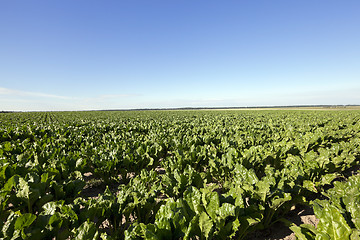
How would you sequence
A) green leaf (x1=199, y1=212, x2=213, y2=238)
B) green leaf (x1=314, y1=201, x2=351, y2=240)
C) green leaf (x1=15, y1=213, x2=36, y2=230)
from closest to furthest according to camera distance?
green leaf (x1=314, y1=201, x2=351, y2=240) < green leaf (x1=15, y1=213, x2=36, y2=230) < green leaf (x1=199, y1=212, x2=213, y2=238)

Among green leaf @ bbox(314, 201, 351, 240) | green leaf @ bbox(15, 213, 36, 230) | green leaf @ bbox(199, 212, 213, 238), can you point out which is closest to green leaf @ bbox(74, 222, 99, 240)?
green leaf @ bbox(15, 213, 36, 230)

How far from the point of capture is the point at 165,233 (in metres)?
2.29

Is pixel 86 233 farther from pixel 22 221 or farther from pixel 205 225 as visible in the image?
pixel 205 225

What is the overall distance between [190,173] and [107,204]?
6.65ft

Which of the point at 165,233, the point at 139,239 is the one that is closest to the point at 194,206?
the point at 165,233

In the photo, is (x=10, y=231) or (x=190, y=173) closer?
(x=10, y=231)

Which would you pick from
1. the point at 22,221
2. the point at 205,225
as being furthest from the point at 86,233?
the point at 205,225

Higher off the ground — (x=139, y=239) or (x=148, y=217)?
(x=139, y=239)

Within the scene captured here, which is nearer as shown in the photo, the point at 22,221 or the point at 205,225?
the point at 22,221

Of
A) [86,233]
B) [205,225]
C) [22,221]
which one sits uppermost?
[22,221]

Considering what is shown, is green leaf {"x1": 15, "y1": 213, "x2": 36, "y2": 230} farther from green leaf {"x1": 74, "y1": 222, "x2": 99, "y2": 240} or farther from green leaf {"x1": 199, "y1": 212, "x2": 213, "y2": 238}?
green leaf {"x1": 199, "y1": 212, "x2": 213, "y2": 238}

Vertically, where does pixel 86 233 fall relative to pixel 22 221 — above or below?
below

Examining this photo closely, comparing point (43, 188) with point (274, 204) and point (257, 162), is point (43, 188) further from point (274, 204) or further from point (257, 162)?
point (257, 162)

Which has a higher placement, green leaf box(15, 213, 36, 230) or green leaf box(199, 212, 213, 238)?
green leaf box(15, 213, 36, 230)
